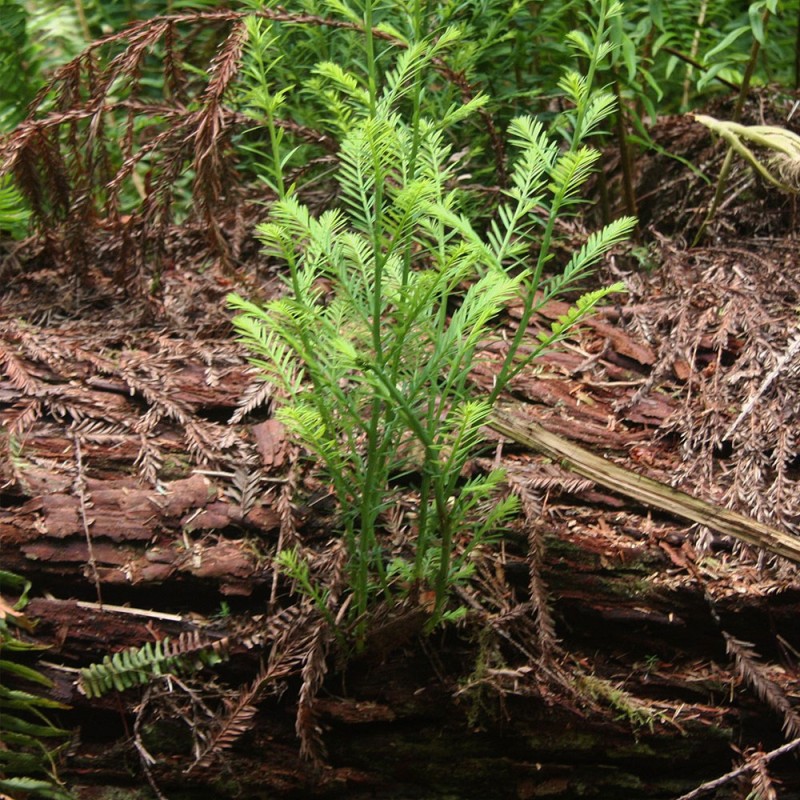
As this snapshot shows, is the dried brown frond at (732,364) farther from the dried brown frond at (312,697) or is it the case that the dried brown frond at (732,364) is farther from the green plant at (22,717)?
the green plant at (22,717)

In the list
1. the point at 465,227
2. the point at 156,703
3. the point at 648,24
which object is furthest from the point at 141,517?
the point at 648,24

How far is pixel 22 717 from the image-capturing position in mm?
1494

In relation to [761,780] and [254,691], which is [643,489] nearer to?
[761,780]

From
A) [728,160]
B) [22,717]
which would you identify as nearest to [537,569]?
[22,717]

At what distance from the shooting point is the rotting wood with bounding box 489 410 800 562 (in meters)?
1.65

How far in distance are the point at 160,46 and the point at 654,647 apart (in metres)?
3.16

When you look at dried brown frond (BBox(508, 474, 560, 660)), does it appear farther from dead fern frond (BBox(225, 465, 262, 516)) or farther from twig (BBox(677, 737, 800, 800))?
dead fern frond (BBox(225, 465, 262, 516))

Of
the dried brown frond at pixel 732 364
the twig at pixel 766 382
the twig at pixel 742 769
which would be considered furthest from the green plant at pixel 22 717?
the twig at pixel 766 382

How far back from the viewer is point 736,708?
1599 mm

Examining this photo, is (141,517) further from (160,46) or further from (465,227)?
(160,46)

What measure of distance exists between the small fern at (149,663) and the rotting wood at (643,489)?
73 centimetres

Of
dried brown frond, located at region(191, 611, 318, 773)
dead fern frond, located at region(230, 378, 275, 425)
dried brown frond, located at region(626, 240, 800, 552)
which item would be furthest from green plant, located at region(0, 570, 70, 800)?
dried brown frond, located at region(626, 240, 800, 552)

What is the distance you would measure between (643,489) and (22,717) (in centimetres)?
133

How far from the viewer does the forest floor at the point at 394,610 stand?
1.47 meters
